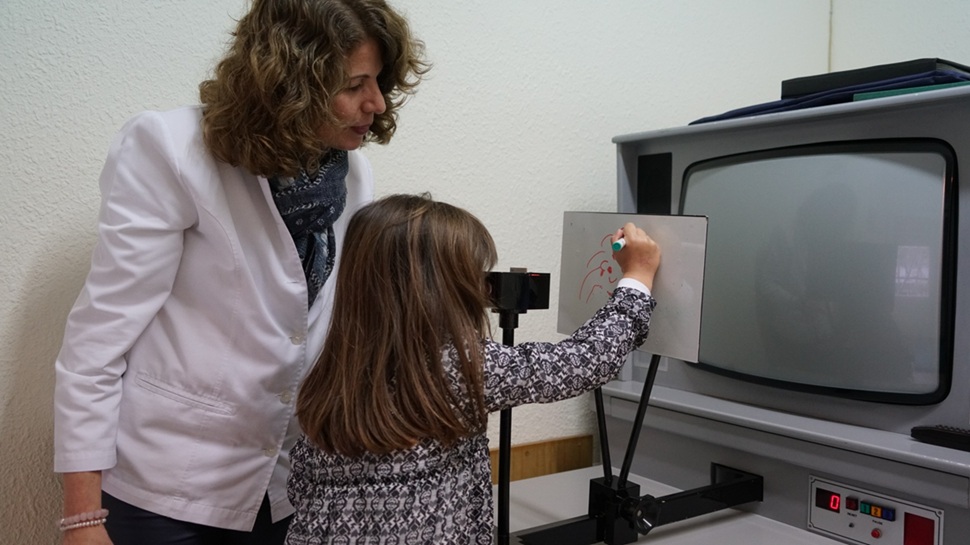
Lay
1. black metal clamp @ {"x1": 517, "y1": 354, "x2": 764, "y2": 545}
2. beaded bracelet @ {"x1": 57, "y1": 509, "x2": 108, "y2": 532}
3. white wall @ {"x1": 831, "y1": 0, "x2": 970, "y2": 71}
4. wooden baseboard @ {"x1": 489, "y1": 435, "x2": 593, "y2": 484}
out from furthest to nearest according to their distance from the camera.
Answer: white wall @ {"x1": 831, "y1": 0, "x2": 970, "y2": 71}, wooden baseboard @ {"x1": 489, "y1": 435, "x2": 593, "y2": 484}, black metal clamp @ {"x1": 517, "y1": 354, "x2": 764, "y2": 545}, beaded bracelet @ {"x1": 57, "y1": 509, "x2": 108, "y2": 532}

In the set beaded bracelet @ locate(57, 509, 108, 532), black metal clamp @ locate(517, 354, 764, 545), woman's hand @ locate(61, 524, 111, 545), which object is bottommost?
black metal clamp @ locate(517, 354, 764, 545)

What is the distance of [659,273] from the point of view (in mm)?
1023

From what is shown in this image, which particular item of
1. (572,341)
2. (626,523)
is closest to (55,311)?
(572,341)

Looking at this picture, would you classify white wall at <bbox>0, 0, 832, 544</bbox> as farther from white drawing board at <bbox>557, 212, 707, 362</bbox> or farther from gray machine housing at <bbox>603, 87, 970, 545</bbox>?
white drawing board at <bbox>557, 212, 707, 362</bbox>

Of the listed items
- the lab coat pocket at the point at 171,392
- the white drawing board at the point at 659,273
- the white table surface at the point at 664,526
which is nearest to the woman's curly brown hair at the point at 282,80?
the lab coat pocket at the point at 171,392

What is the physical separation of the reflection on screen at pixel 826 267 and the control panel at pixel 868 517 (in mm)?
160

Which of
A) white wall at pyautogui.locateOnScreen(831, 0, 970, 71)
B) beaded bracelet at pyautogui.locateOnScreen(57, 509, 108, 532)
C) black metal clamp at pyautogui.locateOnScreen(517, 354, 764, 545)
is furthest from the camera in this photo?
white wall at pyautogui.locateOnScreen(831, 0, 970, 71)

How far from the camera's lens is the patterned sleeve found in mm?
877

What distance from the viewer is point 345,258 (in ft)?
3.06

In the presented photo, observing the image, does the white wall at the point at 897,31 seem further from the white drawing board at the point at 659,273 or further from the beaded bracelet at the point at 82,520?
the beaded bracelet at the point at 82,520

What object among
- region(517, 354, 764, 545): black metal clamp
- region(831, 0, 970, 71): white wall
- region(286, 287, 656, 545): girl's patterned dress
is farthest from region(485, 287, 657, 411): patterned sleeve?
region(831, 0, 970, 71): white wall

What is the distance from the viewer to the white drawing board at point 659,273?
0.98 m

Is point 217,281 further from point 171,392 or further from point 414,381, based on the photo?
point 414,381

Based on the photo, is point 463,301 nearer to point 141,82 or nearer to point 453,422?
point 453,422
